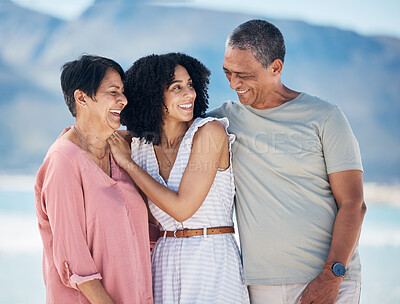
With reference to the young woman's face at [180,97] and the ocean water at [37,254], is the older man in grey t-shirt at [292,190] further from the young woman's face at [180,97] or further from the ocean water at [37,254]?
the ocean water at [37,254]

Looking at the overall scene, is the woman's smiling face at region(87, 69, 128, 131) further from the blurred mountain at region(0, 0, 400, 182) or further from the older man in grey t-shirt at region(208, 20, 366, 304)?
the blurred mountain at region(0, 0, 400, 182)

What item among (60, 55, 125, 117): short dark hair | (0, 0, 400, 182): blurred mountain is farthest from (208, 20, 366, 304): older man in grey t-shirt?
(0, 0, 400, 182): blurred mountain

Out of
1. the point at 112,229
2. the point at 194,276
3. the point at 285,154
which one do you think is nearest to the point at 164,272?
the point at 194,276

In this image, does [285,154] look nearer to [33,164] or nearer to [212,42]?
[212,42]

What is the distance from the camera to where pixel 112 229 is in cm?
207

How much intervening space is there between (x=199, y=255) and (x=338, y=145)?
0.79 m

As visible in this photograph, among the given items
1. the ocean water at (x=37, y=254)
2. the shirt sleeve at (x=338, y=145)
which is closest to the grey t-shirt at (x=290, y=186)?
the shirt sleeve at (x=338, y=145)

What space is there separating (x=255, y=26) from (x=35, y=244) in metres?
5.71

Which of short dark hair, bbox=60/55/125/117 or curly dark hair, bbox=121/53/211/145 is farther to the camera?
curly dark hair, bbox=121/53/211/145

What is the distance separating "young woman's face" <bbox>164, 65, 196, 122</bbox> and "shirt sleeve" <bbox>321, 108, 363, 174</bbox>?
643 mm

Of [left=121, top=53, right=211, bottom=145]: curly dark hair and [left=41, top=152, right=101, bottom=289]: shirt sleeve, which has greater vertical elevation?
[left=121, top=53, right=211, bottom=145]: curly dark hair

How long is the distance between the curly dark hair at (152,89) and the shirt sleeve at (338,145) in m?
0.66

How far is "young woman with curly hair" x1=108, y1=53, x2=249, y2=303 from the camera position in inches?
85.3

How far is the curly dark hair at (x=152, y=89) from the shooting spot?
2.41m
